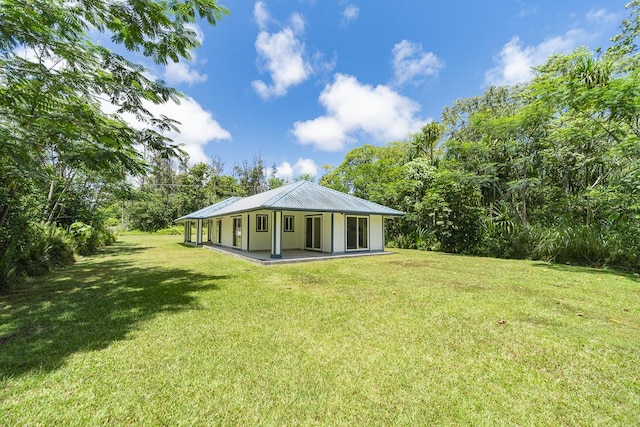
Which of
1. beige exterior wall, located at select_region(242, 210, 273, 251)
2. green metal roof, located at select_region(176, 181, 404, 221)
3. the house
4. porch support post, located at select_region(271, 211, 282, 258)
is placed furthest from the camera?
beige exterior wall, located at select_region(242, 210, 273, 251)

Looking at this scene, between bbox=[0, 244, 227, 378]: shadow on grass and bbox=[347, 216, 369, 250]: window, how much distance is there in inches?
283

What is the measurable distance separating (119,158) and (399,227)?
50.7 feet

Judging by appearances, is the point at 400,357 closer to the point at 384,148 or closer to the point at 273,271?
the point at 273,271

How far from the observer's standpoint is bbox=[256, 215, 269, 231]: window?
13.6 metres

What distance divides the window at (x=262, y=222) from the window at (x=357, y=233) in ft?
14.1

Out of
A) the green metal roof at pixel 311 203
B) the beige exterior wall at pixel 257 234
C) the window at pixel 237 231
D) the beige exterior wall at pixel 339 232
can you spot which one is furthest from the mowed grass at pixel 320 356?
the window at pixel 237 231

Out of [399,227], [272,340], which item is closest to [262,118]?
[399,227]

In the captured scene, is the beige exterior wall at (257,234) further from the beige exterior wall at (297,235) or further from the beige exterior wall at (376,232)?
the beige exterior wall at (376,232)

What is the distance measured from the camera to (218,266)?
31.6 feet

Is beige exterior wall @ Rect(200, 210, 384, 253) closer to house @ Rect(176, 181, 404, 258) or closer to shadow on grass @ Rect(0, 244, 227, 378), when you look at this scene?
house @ Rect(176, 181, 404, 258)

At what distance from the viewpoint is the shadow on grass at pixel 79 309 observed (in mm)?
3299

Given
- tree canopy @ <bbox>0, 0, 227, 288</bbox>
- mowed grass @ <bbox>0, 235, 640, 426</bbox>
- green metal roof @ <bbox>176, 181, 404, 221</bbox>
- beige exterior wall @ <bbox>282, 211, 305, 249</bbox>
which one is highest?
tree canopy @ <bbox>0, 0, 227, 288</bbox>

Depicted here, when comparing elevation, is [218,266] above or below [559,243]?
below

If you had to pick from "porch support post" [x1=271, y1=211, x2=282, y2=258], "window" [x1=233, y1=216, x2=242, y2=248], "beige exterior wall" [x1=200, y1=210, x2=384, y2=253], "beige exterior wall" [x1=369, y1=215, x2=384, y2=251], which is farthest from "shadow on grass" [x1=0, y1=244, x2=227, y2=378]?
"beige exterior wall" [x1=369, y1=215, x2=384, y2=251]
